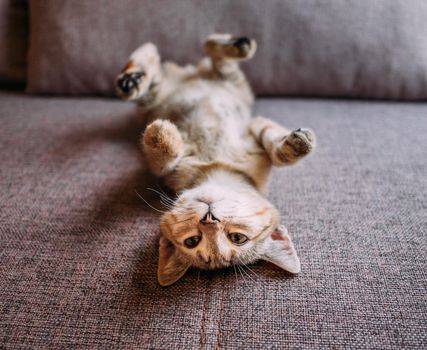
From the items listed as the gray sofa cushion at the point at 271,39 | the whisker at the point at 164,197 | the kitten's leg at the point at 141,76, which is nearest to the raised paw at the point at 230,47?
the gray sofa cushion at the point at 271,39

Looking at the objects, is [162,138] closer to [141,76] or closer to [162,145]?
[162,145]

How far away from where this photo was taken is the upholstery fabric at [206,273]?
3.29 ft

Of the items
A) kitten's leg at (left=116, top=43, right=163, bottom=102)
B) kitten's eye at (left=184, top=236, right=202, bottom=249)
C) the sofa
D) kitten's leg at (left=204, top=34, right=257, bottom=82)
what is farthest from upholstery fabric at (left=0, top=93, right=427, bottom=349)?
kitten's leg at (left=204, top=34, right=257, bottom=82)

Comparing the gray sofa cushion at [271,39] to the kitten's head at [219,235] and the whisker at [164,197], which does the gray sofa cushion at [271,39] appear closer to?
the whisker at [164,197]

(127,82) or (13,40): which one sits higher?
(127,82)

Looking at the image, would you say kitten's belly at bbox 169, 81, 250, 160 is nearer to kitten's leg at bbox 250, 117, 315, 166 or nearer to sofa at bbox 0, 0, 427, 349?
kitten's leg at bbox 250, 117, 315, 166

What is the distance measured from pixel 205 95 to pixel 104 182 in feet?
1.93

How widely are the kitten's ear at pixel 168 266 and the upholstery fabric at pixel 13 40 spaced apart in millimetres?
1456

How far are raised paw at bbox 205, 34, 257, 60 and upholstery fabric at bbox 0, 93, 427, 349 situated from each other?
15.4 inches

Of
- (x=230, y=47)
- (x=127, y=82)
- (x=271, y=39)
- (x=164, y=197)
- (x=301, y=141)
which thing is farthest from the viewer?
(x=271, y=39)

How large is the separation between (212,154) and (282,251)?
49 cm

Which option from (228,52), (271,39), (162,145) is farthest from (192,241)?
(271,39)

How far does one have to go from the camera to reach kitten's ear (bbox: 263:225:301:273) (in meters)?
1.14

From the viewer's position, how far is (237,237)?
1257 mm
